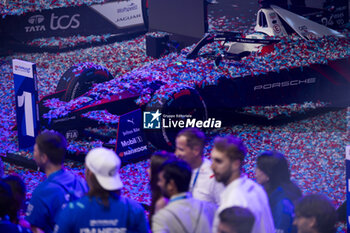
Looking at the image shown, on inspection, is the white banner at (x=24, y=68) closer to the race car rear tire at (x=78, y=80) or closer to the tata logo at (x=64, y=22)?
the race car rear tire at (x=78, y=80)

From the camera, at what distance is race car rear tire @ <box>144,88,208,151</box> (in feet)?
27.1

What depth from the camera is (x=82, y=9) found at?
1398 cm

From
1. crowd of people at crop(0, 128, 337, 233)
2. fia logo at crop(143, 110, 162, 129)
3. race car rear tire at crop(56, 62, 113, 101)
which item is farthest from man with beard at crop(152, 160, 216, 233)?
race car rear tire at crop(56, 62, 113, 101)

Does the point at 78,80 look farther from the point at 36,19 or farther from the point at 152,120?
the point at 36,19

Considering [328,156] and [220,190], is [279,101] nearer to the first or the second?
[328,156]

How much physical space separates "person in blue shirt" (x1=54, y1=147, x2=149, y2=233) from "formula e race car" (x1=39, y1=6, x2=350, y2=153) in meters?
4.42

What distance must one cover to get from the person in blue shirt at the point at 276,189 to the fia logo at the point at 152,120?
3.57 metres

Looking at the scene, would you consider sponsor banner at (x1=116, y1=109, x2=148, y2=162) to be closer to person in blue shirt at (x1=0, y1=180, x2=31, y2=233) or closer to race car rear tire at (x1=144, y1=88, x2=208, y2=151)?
race car rear tire at (x1=144, y1=88, x2=208, y2=151)

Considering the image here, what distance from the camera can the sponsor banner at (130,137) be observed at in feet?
25.8

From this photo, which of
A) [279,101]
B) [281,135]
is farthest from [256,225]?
[279,101]

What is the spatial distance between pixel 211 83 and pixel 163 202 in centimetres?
543

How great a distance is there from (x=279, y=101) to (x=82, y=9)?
6.45m

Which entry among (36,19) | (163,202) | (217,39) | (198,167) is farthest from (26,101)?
(36,19)

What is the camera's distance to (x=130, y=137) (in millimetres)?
8016
